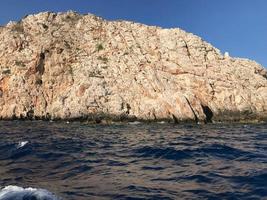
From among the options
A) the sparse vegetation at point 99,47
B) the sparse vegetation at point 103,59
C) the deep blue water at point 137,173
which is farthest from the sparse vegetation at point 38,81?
the deep blue water at point 137,173

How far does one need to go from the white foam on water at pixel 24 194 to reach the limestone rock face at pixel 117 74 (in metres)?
58.5

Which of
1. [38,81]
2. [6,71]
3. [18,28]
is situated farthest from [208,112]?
[18,28]

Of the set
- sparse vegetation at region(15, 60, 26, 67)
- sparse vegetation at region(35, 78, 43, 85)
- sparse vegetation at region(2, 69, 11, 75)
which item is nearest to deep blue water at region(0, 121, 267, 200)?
sparse vegetation at region(35, 78, 43, 85)

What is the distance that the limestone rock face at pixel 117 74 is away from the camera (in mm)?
72625

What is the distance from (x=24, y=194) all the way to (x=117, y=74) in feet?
229

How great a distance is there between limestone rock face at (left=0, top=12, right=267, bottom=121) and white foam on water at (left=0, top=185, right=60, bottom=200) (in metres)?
58.5

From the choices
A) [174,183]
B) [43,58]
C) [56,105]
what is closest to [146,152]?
[174,183]

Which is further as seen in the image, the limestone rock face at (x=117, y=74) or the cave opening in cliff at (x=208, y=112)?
the cave opening in cliff at (x=208, y=112)

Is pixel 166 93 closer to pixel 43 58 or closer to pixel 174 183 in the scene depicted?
pixel 43 58

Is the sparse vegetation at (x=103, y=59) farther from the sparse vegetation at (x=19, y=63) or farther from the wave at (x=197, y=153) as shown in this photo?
the wave at (x=197, y=153)

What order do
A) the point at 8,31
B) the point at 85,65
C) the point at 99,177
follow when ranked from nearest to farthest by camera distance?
the point at 99,177 < the point at 85,65 < the point at 8,31

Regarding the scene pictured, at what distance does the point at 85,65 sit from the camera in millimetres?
82375

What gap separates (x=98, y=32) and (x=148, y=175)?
78675 millimetres

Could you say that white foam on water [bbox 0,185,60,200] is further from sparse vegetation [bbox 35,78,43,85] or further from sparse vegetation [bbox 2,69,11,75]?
sparse vegetation [bbox 2,69,11,75]
